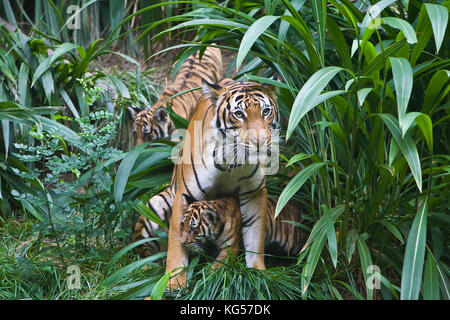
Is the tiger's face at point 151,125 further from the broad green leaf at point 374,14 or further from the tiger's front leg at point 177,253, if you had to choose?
the broad green leaf at point 374,14

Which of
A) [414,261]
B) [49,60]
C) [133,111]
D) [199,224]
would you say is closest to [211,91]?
[199,224]

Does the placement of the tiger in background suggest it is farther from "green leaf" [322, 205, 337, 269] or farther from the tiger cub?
"green leaf" [322, 205, 337, 269]

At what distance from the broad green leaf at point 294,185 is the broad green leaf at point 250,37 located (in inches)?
20.4

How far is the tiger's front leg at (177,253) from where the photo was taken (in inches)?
104

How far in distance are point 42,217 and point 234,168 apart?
4.97 feet

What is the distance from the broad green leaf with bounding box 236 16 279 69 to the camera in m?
2.16

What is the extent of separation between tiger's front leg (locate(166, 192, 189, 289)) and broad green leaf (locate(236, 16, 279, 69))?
85 cm

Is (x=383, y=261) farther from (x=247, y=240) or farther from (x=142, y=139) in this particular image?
(x=142, y=139)

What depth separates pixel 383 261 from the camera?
2596 mm

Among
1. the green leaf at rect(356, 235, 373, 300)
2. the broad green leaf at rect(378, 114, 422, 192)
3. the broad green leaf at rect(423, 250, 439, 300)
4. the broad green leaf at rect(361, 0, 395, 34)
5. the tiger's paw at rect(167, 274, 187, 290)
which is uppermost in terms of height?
the broad green leaf at rect(361, 0, 395, 34)

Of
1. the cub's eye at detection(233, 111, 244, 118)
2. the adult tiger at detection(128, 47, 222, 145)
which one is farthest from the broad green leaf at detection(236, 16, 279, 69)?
the adult tiger at detection(128, 47, 222, 145)

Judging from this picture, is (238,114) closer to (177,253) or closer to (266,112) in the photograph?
(266,112)
